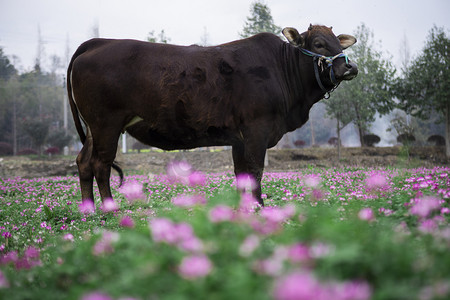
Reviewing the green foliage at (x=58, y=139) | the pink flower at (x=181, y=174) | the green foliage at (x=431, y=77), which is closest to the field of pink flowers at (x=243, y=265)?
the pink flower at (x=181, y=174)

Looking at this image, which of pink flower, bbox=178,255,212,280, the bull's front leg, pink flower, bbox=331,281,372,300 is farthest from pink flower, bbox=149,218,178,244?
the bull's front leg

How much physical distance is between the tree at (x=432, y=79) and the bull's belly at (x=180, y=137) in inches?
785

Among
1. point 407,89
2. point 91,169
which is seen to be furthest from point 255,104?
point 407,89

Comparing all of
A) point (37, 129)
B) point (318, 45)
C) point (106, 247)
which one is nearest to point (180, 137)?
point (318, 45)

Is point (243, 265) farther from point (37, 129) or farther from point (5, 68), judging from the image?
point (5, 68)

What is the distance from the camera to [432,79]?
72.8ft

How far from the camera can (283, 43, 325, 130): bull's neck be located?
5613 mm

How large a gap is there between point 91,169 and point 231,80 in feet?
7.55

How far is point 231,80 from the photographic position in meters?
5.20

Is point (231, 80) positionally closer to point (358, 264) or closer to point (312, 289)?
point (358, 264)

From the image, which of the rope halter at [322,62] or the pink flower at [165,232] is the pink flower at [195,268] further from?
the rope halter at [322,62]

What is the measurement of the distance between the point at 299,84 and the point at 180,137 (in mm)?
1927

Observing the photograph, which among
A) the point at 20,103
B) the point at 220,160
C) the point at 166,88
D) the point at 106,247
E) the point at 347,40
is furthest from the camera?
the point at 20,103

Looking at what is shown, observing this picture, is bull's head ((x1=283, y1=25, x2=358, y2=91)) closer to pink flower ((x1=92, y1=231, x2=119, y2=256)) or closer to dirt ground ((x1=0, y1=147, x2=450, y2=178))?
pink flower ((x1=92, y1=231, x2=119, y2=256))
